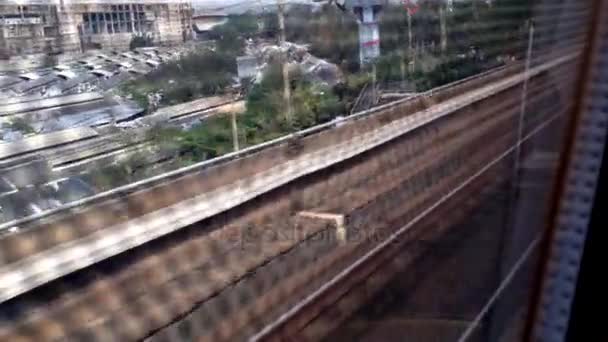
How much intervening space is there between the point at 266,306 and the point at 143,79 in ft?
2.62

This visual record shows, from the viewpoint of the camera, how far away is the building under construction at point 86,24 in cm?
100

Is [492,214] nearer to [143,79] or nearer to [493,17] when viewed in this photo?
[493,17]

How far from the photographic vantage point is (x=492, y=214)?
1.83m

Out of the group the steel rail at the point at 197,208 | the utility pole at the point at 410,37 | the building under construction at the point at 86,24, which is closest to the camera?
the building under construction at the point at 86,24

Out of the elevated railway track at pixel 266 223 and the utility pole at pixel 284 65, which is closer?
the elevated railway track at pixel 266 223

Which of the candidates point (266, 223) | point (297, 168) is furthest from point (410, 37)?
point (266, 223)

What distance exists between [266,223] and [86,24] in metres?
0.91

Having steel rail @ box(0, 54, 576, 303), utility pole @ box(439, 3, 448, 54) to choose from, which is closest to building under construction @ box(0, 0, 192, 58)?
steel rail @ box(0, 54, 576, 303)

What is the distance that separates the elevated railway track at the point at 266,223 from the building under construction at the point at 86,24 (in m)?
0.30

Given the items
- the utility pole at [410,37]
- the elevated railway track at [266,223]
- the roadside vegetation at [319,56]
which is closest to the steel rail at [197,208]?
the elevated railway track at [266,223]

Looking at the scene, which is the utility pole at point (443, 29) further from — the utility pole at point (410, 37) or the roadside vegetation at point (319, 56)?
the utility pole at point (410, 37)

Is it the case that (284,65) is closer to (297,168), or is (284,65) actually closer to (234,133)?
(234,133)

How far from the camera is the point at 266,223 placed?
1.88 metres

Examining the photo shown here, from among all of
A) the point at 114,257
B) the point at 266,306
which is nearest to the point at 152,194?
the point at 114,257
